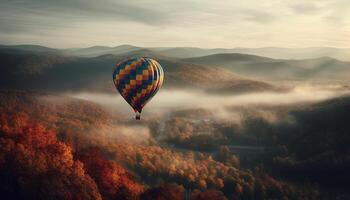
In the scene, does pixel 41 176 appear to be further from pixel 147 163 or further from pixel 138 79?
pixel 147 163

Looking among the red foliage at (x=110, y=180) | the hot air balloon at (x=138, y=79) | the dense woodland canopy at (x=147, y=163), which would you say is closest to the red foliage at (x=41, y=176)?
the dense woodland canopy at (x=147, y=163)

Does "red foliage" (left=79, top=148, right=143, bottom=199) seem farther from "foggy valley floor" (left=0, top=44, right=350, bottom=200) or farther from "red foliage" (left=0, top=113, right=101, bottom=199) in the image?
"red foliage" (left=0, top=113, right=101, bottom=199)

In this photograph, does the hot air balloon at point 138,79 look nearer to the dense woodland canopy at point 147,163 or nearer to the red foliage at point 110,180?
the red foliage at point 110,180

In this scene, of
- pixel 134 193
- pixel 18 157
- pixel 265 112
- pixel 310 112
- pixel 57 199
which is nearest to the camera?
pixel 57 199

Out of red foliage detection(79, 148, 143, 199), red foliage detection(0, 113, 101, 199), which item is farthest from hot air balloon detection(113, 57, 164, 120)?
red foliage detection(0, 113, 101, 199)

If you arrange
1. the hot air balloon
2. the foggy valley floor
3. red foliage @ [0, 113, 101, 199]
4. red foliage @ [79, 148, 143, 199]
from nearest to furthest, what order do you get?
red foliage @ [0, 113, 101, 199], the foggy valley floor, red foliage @ [79, 148, 143, 199], the hot air balloon

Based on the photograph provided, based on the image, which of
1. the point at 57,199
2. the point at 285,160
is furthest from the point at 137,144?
the point at 57,199

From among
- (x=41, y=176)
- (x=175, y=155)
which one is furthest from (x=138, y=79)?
(x=175, y=155)

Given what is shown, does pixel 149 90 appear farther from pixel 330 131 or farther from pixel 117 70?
pixel 330 131
